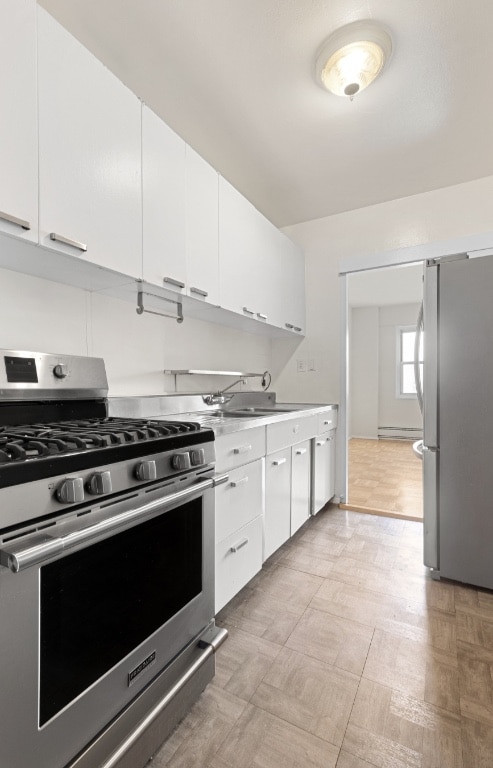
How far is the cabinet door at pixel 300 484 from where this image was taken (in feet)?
6.85

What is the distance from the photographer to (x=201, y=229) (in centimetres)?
178

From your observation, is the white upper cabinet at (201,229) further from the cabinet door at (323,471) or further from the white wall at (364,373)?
the white wall at (364,373)

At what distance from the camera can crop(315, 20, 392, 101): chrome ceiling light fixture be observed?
1.42 meters

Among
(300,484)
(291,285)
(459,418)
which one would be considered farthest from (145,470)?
(291,285)

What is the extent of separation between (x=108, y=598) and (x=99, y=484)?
290 mm

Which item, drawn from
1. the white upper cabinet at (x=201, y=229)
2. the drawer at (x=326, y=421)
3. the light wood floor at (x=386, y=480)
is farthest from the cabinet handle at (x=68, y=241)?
the light wood floor at (x=386, y=480)

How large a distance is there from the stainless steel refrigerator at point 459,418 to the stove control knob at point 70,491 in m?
1.77

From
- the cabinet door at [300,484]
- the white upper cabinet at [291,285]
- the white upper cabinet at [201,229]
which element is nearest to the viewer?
the white upper cabinet at [201,229]

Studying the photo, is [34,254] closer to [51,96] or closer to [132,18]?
[51,96]

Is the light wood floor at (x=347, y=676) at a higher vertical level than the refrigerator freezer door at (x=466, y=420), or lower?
lower

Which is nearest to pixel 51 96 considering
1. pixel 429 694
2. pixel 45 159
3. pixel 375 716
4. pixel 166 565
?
pixel 45 159

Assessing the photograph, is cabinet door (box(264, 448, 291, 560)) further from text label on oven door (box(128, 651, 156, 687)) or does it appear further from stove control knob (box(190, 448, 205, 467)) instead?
text label on oven door (box(128, 651, 156, 687))

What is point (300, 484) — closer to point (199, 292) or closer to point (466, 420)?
point (466, 420)

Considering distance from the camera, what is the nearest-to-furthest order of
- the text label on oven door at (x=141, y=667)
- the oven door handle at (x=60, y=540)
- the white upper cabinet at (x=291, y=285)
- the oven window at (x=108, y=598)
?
1. the oven door handle at (x=60, y=540)
2. the oven window at (x=108, y=598)
3. the text label on oven door at (x=141, y=667)
4. the white upper cabinet at (x=291, y=285)
